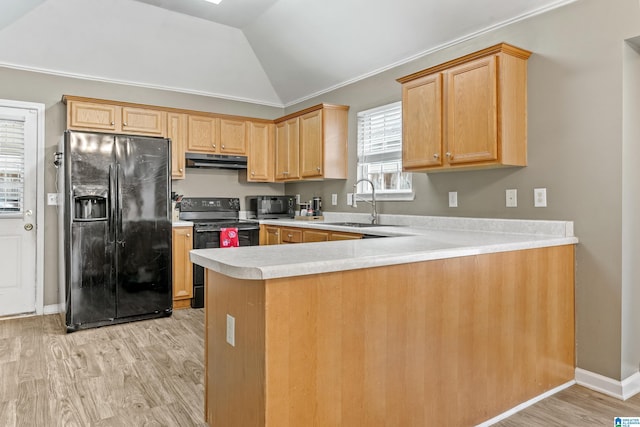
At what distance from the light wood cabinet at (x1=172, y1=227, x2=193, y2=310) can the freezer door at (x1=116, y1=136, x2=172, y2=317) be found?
0.75 feet

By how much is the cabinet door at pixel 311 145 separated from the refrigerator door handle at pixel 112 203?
1953 mm

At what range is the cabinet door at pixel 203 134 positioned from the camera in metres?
4.81

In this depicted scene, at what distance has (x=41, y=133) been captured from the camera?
4.21 m

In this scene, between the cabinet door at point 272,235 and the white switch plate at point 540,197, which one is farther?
the cabinet door at point 272,235

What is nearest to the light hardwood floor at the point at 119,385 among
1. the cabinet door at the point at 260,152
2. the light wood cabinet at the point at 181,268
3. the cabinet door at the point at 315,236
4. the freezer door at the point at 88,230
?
the freezer door at the point at 88,230

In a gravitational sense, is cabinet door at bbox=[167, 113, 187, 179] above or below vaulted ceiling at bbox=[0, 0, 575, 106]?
below

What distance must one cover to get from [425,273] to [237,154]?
3.69m

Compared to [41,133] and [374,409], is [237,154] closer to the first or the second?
[41,133]

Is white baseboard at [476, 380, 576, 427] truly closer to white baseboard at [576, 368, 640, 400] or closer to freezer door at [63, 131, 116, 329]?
white baseboard at [576, 368, 640, 400]

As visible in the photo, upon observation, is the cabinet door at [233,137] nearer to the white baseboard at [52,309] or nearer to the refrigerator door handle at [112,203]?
the refrigerator door handle at [112,203]

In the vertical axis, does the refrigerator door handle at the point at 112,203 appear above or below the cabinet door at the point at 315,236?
above

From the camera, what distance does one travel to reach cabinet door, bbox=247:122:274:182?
17.1 feet

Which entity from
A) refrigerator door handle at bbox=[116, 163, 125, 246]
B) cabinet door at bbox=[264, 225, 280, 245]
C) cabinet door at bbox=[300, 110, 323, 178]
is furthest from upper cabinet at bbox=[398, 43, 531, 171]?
refrigerator door handle at bbox=[116, 163, 125, 246]

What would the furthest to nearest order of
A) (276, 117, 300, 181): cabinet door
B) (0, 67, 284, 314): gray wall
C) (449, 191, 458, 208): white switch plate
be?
1. (276, 117, 300, 181): cabinet door
2. (0, 67, 284, 314): gray wall
3. (449, 191, 458, 208): white switch plate
